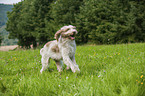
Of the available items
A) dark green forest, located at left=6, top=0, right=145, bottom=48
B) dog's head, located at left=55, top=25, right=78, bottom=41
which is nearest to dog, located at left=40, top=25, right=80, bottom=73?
dog's head, located at left=55, top=25, right=78, bottom=41

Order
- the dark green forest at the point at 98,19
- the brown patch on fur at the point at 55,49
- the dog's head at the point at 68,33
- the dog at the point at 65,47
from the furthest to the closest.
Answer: the dark green forest at the point at 98,19 < the brown patch on fur at the point at 55,49 < the dog at the point at 65,47 < the dog's head at the point at 68,33

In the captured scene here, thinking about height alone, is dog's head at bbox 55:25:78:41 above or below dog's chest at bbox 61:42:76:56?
above

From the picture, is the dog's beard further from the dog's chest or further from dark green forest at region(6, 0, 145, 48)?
dark green forest at region(6, 0, 145, 48)

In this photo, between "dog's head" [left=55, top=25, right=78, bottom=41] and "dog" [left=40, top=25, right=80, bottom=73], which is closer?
"dog's head" [left=55, top=25, right=78, bottom=41]

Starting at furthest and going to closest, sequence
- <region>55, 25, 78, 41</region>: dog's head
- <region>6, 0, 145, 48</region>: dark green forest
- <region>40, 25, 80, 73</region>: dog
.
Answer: <region>6, 0, 145, 48</region>: dark green forest, <region>40, 25, 80, 73</region>: dog, <region>55, 25, 78, 41</region>: dog's head

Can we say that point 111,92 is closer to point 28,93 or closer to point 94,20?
point 28,93

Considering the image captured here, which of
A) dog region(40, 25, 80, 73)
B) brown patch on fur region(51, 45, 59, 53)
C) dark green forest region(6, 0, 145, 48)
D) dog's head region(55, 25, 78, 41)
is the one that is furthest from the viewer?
dark green forest region(6, 0, 145, 48)

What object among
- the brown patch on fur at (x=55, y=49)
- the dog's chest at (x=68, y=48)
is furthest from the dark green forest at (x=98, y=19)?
the dog's chest at (x=68, y=48)

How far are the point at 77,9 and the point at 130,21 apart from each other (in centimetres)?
1006

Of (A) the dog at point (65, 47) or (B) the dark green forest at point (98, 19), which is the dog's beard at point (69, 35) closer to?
(A) the dog at point (65, 47)

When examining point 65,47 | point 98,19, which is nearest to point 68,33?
point 65,47

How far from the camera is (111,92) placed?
2.15 metres

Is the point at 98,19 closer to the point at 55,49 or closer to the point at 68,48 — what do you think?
the point at 55,49

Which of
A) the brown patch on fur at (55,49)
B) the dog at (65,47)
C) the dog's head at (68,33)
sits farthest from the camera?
the brown patch on fur at (55,49)
